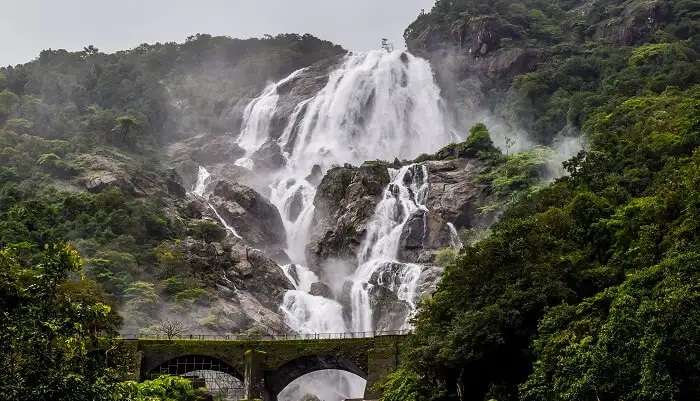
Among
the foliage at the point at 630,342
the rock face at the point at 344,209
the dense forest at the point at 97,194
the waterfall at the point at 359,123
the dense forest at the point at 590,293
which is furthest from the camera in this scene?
the waterfall at the point at 359,123

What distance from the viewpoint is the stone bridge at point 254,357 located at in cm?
3988

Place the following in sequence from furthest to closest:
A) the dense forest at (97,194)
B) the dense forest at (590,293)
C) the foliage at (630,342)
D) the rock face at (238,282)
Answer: the rock face at (238,282) < the dense forest at (590,293) < the foliage at (630,342) < the dense forest at (97,194)

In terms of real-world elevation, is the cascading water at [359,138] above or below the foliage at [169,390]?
above

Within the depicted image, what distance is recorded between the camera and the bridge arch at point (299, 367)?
40.8 metres

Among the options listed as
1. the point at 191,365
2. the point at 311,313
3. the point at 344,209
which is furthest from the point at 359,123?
the point at 191,365

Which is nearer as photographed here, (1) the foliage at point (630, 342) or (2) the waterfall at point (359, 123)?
(1) the foliage at point (630, 342)

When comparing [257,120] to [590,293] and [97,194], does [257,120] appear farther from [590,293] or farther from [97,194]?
[590,293]

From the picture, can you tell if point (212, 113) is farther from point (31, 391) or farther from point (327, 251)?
point (31, 391)

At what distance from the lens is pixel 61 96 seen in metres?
94.9

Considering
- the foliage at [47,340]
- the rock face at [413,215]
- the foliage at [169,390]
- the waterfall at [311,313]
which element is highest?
the rock face at [413,215]

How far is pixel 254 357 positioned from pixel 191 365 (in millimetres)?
3975

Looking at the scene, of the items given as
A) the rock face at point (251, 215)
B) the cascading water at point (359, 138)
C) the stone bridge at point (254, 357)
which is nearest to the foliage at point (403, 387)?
the stone bridge at point (254, 357)

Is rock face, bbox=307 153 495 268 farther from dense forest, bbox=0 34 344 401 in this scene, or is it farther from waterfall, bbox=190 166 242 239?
dense forest, bbox=0 34 344 401

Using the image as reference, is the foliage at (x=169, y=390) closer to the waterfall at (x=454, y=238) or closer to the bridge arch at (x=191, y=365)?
the bridge arch at (x=191, y=365)
